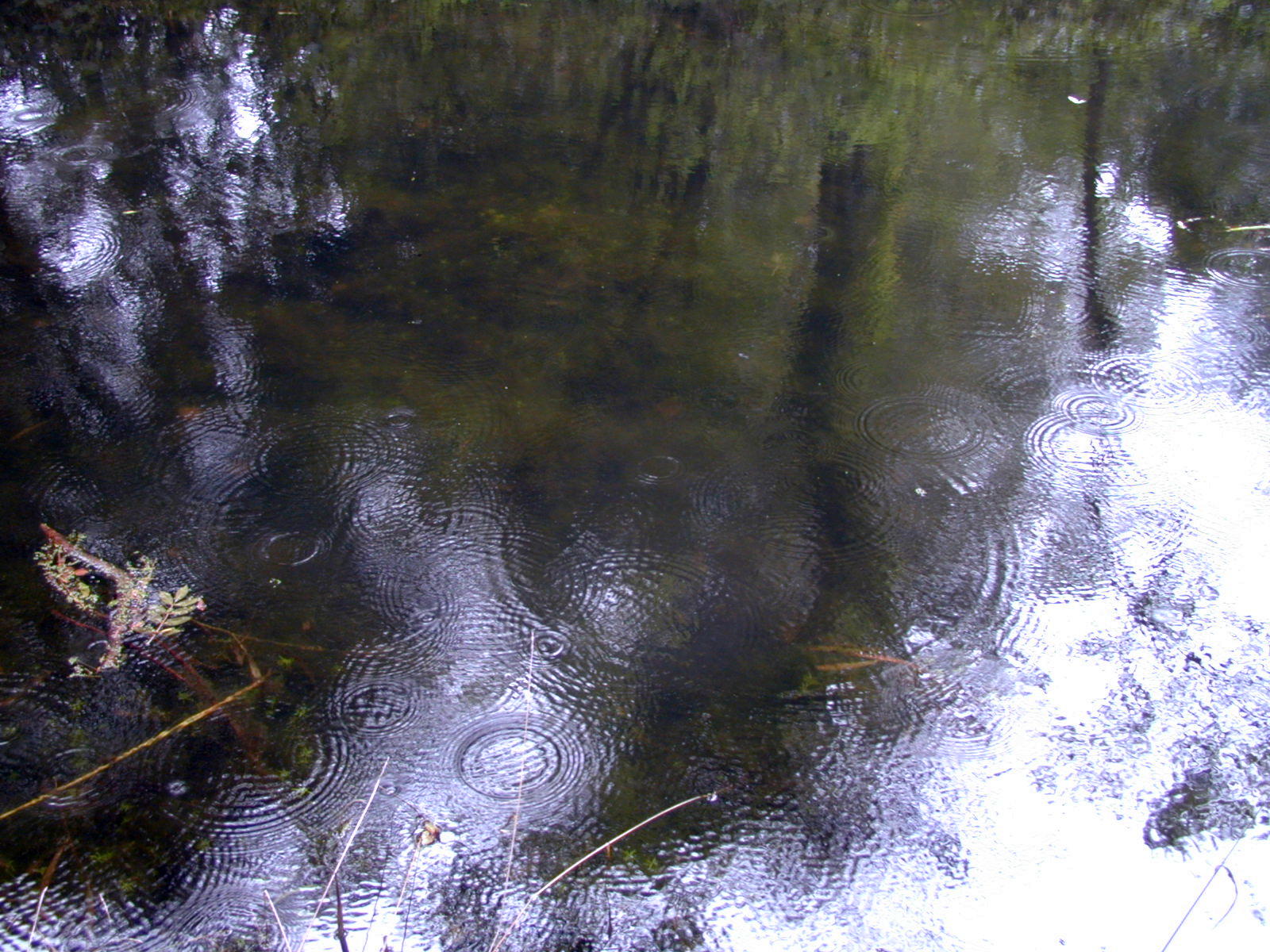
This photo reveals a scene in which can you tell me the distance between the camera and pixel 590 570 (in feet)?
8.59

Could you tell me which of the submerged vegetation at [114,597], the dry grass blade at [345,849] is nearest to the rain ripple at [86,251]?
the submerged vegetation at [114,597]

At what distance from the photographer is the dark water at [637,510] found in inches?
78.6

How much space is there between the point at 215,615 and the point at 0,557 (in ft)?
2.05

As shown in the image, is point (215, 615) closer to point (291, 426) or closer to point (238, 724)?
point (238, 724)

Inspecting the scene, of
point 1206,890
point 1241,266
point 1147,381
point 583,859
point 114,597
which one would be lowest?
point 1206,890

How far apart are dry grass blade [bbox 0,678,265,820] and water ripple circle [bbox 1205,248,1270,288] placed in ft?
11.9

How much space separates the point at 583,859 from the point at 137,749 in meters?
1.01

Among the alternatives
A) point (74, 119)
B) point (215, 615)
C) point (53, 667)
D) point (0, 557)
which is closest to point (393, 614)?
point (215, 615)

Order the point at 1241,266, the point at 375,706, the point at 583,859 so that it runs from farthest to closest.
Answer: the point at 1241,266 < the point at 375,706 < the point at 583,859

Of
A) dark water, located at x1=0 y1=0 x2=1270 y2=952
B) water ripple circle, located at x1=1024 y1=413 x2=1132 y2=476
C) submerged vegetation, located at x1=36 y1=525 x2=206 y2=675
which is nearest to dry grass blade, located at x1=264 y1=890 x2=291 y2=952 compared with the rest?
dark water, located at x1=0 y1=0 x2=1270 y2=952

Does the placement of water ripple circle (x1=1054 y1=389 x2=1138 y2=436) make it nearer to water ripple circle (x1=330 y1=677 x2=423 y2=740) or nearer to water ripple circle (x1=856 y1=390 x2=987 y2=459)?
water ripple circle (x1=856 y1=390 x2=987 y2=459)

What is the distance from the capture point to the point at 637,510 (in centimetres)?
279

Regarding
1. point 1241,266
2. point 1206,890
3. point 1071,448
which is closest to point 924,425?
point 1071,448

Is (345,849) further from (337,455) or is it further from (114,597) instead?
(337,455)
